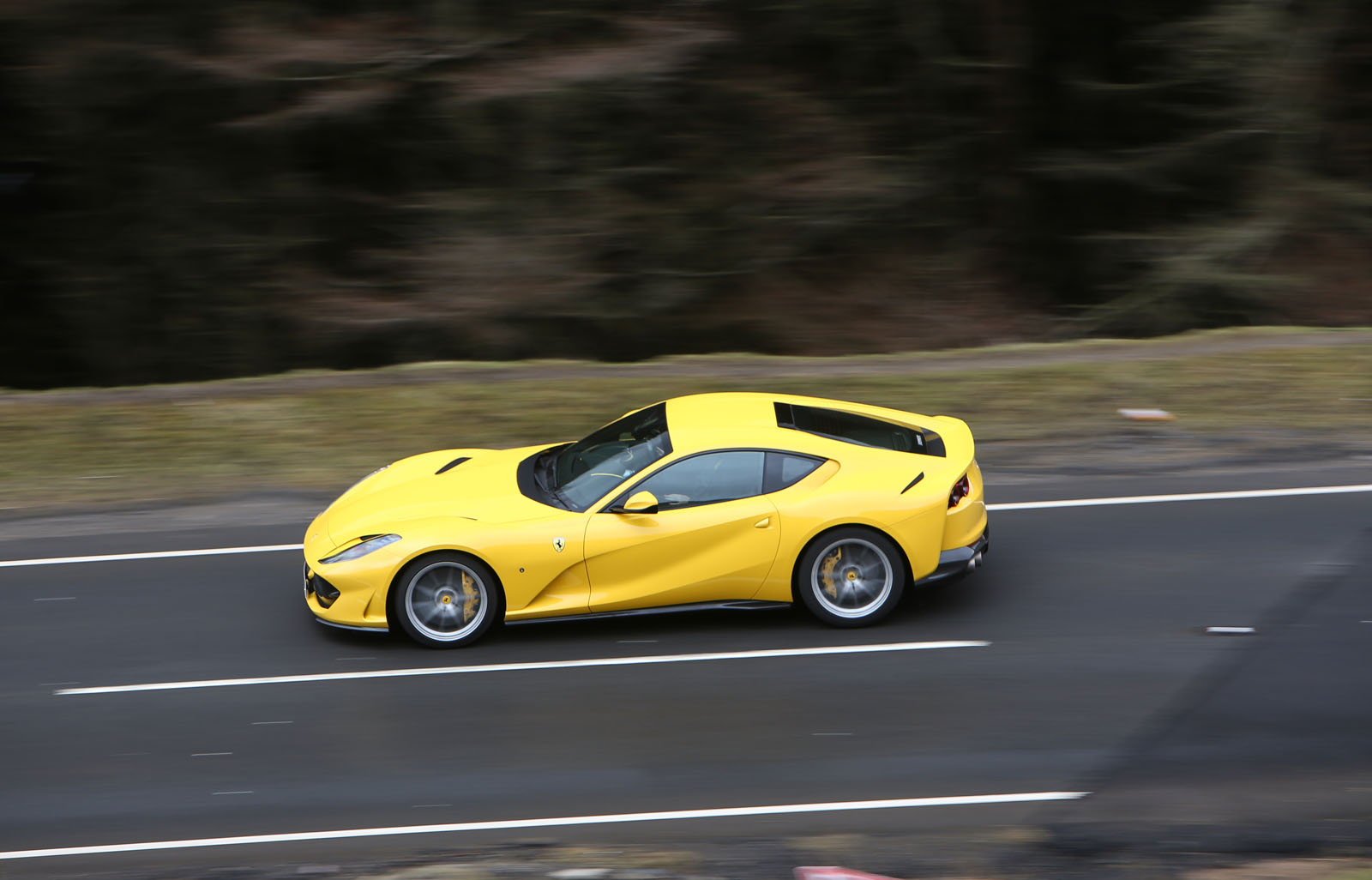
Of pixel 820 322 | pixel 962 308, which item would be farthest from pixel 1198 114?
pixel 820 322

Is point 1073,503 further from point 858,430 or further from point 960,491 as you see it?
point 858,430

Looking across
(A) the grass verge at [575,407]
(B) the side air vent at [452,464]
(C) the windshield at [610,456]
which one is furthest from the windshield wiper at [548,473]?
(A) the grass verge at [575,407]

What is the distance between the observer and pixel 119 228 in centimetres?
1994

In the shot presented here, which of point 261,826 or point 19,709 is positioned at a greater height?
point 19,709

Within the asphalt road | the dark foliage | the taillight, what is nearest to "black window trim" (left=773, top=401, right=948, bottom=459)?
the taillight

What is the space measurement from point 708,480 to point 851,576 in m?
1.04

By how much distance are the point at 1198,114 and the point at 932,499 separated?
Answer: 15173 millimetres

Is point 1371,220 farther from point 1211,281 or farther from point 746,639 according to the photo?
point 746,639

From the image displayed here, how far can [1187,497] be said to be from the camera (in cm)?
1078

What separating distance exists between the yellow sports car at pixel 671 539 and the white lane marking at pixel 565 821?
187 cm

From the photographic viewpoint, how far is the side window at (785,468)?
8398 millimetres

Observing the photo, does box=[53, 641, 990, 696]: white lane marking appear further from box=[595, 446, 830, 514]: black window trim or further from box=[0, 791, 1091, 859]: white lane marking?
box=[0, 791, 1091, 859]: white lane marking

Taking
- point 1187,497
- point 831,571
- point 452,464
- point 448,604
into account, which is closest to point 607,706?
point 448,604

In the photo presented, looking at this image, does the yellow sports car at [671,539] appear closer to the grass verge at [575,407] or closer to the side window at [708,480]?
the side window at [708,480]
